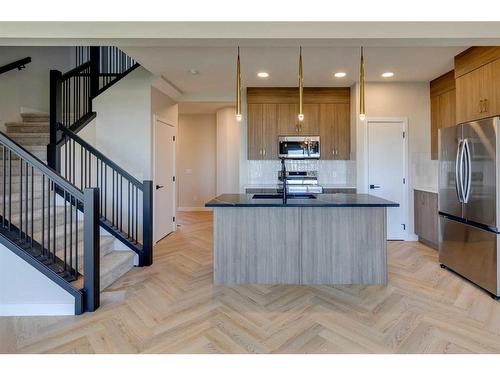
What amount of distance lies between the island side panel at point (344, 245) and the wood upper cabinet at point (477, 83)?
1.62 metres

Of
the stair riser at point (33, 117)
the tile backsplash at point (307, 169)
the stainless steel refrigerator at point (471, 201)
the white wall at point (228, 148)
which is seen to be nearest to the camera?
the stainless steel refrigerator at point (471, 201)

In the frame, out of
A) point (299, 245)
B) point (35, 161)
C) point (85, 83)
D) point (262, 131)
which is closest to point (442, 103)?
point (262, 131)

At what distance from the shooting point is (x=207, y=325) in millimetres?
2564

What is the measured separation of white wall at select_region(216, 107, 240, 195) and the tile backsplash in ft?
6.85

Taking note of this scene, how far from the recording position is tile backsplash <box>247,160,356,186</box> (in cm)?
576

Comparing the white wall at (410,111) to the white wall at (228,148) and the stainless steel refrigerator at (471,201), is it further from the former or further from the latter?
the white wall at (228,148)

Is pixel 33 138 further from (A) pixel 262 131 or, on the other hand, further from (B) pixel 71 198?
(A) pixel 262 131

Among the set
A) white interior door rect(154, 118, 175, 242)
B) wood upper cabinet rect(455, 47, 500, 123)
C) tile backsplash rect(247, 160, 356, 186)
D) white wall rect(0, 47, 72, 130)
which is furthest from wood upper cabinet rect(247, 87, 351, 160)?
white wall rect(0, 47, 72, 130)

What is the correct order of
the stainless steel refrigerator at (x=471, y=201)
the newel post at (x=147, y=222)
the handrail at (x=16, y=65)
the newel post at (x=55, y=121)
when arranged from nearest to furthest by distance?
the stainless steel refrigerator at (x=471, y=201)
the newel post at (x=55, y=121)
the newel post at (x=147, y=222)
the handrail at (x=16, y=65)

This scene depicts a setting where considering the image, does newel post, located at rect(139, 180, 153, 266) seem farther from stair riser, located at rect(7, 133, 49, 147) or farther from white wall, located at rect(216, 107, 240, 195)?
white wall, located at rect(216, 107, 240, 195)

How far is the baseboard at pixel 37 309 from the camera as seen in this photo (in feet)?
9.12

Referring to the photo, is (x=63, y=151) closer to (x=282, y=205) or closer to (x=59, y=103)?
(x=59, y=103)

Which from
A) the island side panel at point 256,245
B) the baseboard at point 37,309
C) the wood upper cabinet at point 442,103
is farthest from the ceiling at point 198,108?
the baseboard at point 37,309
